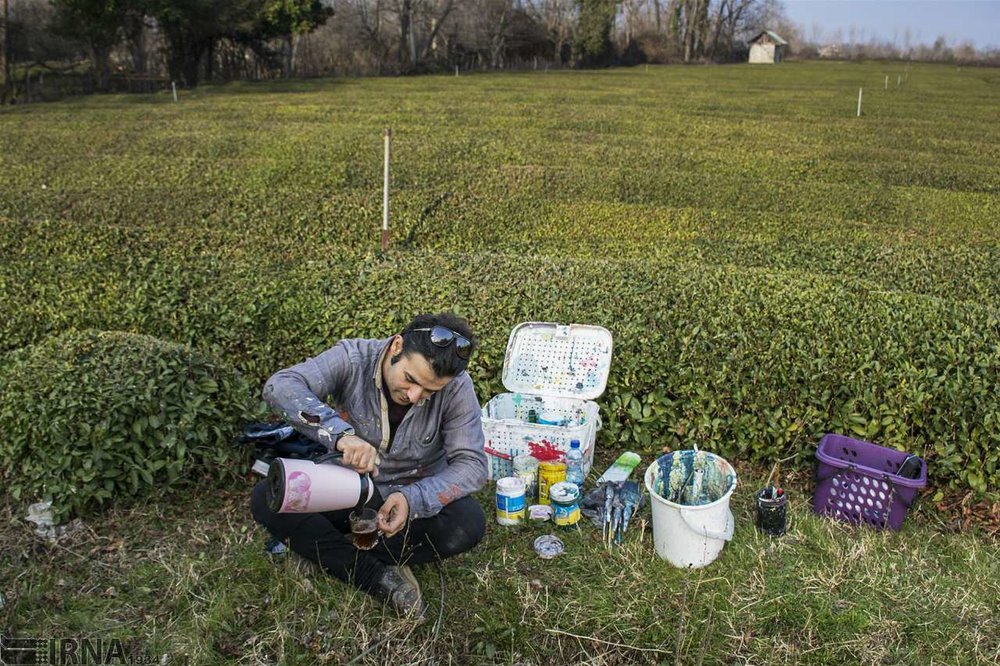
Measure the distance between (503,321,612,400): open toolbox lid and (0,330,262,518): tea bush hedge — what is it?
1.59 metres

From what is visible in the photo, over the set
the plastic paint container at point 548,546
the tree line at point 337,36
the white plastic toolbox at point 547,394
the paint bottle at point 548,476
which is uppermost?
the tree line at point 337,36

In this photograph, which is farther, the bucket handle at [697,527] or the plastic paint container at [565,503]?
the plastic paint container at [565,503]

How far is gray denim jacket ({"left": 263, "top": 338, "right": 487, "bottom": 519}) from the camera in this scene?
123 inches

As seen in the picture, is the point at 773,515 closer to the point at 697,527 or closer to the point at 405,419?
the point at 697,527

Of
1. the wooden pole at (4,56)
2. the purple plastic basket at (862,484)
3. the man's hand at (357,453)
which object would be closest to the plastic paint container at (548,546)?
the man's hand at (357,453)

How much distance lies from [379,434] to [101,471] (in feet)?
5.18

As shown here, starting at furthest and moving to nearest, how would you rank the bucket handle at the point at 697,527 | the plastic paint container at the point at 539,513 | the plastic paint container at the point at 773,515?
the plastic paint container at the point at 539,513, the plastic paint container at the point at 773,515, the bucket handle at the point at 697,527

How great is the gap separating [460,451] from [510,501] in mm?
798

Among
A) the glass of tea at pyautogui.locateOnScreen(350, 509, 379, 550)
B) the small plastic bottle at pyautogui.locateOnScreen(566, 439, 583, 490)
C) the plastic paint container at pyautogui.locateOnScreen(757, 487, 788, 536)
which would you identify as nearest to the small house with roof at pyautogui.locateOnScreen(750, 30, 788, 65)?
the small plastic bottle at pyautogui.locateOnScreen(566, 439, 583, 490)

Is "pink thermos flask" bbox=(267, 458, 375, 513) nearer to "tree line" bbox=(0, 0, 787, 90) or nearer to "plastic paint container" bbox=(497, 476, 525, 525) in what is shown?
"plastic paint container" bbox=(497, 476, 525, 525)

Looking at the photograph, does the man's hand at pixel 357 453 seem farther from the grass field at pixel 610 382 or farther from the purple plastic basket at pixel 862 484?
the purple plastic basket at pixel 862 484

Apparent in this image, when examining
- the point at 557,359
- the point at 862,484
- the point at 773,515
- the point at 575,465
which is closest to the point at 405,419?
the point at 575,465

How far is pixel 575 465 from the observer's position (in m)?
4.30

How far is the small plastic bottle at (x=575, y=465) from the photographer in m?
4.30
